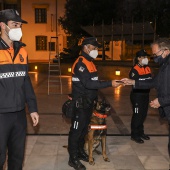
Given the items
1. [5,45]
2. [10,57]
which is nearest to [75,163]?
[10,57]

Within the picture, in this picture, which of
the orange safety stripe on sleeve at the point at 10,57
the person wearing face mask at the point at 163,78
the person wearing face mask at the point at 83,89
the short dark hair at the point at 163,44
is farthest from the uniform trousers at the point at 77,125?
the orange safety stripe on sleeve at the point at 10,57

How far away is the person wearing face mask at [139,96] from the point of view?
251 inches

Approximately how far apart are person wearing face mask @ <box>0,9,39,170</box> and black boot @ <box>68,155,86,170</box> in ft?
4.59

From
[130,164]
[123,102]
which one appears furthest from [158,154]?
[123,102]

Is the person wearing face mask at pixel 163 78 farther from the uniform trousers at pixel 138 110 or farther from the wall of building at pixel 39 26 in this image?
the wall of building at pixel 39 26

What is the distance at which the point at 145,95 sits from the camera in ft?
21.5

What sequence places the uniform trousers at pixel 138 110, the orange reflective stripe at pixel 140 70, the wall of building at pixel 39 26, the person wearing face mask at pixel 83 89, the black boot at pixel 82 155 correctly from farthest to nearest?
the wall of building at pixel 39 26 → the uniform trousers at pixel 138 110 → the orange reflective stripe at pixel 140 70 → the black boot at pixel 82 155 → the person wearing face mask at pixel 83 89

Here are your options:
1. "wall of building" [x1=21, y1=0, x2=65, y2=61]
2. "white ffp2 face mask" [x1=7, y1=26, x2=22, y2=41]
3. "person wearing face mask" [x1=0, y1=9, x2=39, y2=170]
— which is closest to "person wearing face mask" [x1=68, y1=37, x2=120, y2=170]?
"person wearing face mask" [x1=0, y1=9, x2=39, y2=170]

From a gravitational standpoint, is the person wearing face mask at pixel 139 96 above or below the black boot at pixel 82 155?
above

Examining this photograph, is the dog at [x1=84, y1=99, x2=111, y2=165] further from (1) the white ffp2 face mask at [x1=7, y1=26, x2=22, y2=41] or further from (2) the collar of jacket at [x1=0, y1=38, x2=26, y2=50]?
(1) the white ffp2 face mask at [x1=7, y1=26, x2=22, y2=41]

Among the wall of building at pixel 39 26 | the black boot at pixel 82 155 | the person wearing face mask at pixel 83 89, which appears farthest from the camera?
the wall of building at pixel 39 26

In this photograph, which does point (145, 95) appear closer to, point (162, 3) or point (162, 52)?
point (162, 52)

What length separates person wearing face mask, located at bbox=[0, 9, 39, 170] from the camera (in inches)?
142

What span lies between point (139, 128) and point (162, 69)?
2749 millimetres
